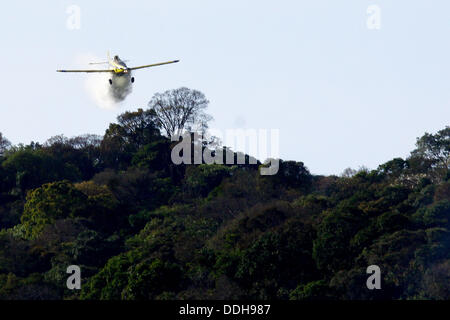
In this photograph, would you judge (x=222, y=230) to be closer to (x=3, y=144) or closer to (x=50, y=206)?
(x=50, y=206)

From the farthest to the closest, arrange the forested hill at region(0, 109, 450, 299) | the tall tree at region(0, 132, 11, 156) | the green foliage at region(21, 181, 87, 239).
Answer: the tall tree at region(0, 132, 11, 156) < the green foliage at region(21, 181, 87, 239) < the forested hill at region(0, 109, 450, 299)

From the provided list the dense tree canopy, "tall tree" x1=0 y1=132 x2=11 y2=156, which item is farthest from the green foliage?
"tall tree" x1=0 y1=132 x2=11 y2=156

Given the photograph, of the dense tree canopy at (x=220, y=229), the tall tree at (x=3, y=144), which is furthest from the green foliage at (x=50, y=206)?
the tall tree at (x=3, y=144)

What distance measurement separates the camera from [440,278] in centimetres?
5816

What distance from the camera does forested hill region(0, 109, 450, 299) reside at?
2392 inches

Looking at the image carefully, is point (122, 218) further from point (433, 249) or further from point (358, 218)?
point (433, 249)

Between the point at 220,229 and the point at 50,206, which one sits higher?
the point at 50,206

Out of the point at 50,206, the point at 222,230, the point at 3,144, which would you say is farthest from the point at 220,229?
the point at 3,144

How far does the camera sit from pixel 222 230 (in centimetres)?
7075

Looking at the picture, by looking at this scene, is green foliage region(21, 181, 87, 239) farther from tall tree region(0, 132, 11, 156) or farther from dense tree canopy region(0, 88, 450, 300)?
tall tree region(0, 132, 11, 156)

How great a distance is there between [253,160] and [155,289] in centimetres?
4140

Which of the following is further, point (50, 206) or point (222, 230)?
point (50, 206)

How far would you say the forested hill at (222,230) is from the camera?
199ft
